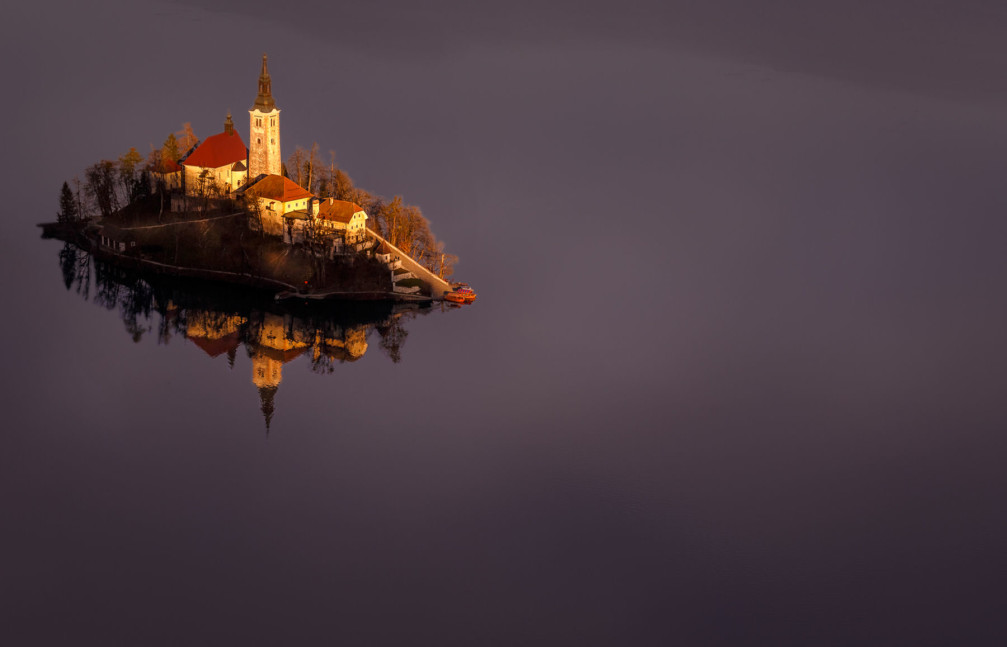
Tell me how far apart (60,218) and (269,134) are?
21207 mm

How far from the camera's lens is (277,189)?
124688 millimetres

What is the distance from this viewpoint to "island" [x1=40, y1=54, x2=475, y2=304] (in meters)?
121

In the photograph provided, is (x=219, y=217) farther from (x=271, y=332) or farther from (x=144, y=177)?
(x=271, y=332)

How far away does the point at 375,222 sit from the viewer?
12681 cm

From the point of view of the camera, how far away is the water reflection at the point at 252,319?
360ft

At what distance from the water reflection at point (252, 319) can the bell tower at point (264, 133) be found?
12.0 m

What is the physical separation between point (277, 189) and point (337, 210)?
557 cm

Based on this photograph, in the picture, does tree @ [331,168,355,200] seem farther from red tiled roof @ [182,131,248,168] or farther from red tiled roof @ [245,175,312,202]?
red tiled roof @ [182,131,248,168]

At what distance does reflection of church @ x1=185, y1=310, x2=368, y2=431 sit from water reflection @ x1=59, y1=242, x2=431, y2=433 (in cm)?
7

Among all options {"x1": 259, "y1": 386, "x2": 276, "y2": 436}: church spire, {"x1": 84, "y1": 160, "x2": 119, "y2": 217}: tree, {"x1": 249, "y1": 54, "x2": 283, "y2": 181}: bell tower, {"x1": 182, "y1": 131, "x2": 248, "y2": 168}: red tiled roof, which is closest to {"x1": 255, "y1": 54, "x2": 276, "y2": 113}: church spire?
{"x1": 249, "y1": 54, "x2": 283, "y2": 181}: bell tower

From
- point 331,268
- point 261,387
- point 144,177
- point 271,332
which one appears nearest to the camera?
point 261,387

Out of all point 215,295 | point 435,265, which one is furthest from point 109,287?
point 435,265

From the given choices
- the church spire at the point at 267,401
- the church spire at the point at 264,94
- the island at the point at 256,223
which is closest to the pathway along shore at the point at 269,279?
the island at the point at 256,223

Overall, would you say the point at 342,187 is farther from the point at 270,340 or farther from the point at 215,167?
the point at 270,340
